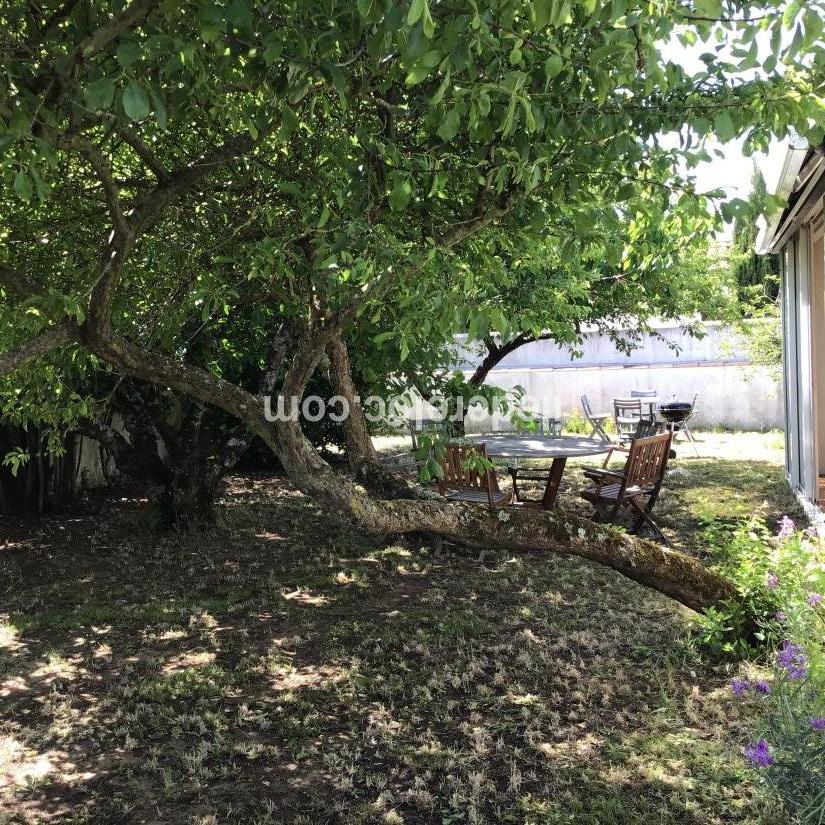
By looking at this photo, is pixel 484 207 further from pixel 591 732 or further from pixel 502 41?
pixel 591 732

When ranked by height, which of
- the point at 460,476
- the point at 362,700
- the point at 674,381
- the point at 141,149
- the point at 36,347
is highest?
the point at 141,149

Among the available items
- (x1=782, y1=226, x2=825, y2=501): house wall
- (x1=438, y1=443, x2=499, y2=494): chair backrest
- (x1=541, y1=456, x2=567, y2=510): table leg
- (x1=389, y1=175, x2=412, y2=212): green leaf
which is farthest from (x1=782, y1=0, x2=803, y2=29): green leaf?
(x1=782, y1=226, x2=825, y2=501): house wall

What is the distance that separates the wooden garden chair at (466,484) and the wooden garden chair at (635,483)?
89cm

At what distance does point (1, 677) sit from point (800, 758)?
13.5ft

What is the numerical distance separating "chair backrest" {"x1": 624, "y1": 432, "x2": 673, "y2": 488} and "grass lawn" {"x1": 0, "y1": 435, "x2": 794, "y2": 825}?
1.08m

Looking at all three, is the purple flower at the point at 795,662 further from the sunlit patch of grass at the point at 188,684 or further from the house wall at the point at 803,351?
the house wall at the point at 803,351

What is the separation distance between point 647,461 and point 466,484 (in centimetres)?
173

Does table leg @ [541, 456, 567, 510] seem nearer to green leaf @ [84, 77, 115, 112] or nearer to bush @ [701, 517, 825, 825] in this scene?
bush @ [701, 517, 825, 825]

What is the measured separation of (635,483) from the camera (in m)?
7.58

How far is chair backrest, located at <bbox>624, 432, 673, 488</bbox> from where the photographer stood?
733cm

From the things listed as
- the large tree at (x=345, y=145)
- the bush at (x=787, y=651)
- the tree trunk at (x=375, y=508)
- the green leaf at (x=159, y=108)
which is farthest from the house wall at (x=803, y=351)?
the green leaf at (x=159, y=108)

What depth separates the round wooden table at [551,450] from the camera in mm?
7879

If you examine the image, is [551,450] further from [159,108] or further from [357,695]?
[159,108]

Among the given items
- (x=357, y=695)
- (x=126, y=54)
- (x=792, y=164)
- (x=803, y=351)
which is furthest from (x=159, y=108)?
(x=803, y=351)
